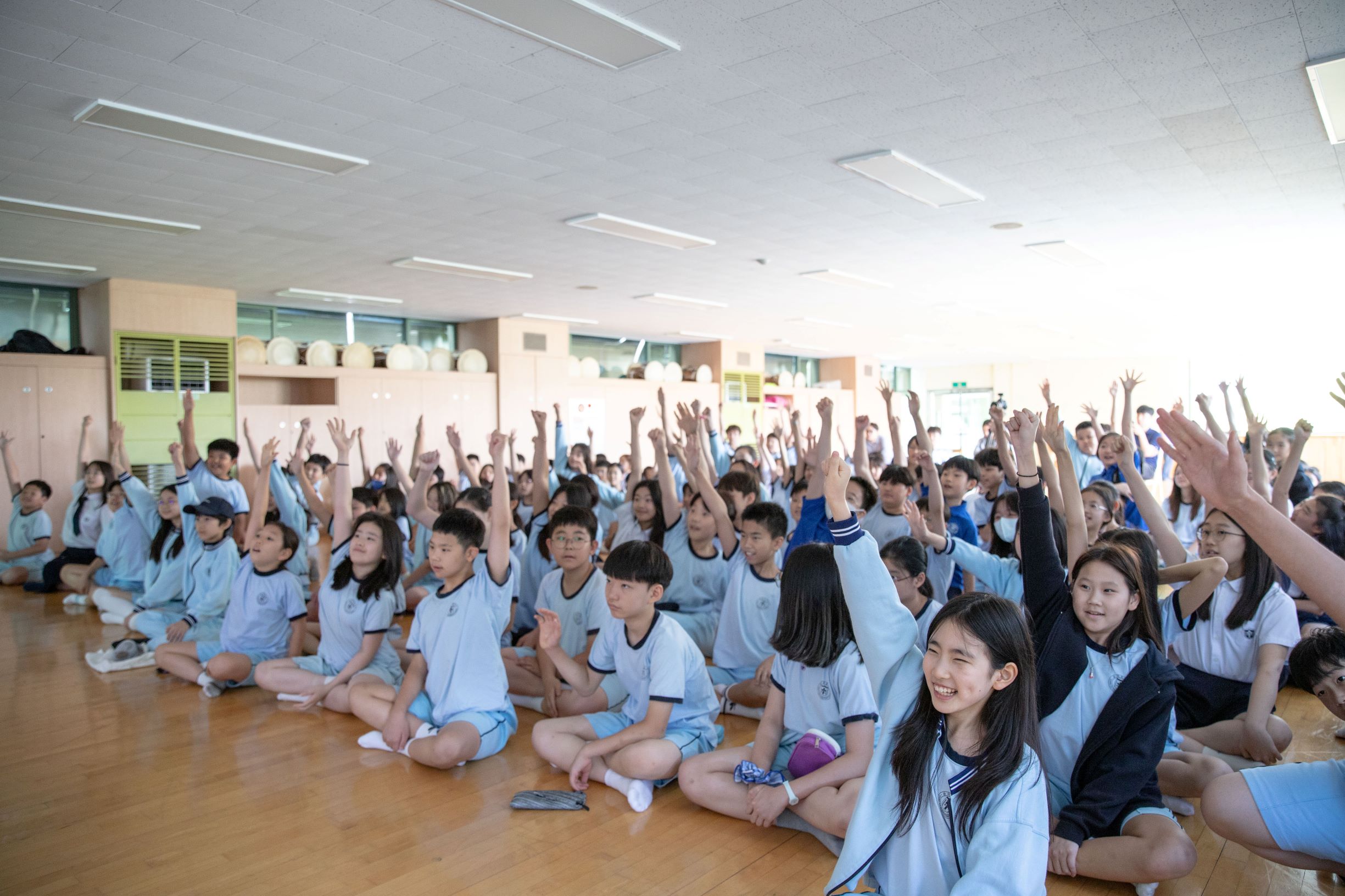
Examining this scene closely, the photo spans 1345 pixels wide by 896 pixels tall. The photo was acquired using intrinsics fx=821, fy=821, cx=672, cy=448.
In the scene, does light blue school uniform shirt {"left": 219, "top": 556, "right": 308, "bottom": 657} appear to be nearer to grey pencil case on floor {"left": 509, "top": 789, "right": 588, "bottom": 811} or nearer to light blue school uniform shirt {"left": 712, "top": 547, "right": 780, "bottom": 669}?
grey pencil case on floor {"left": 509, "top": 789, "right": 588, "bottom": 811}

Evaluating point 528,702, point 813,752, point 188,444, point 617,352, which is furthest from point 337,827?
point 617,352

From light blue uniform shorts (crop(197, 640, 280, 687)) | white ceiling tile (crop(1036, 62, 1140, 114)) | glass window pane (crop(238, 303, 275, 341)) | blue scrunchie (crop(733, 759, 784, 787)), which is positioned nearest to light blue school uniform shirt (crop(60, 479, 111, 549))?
light blue uniform shorts (crop(197, 640, 280, 687))

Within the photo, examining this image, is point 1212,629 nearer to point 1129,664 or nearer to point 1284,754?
point 1284,754

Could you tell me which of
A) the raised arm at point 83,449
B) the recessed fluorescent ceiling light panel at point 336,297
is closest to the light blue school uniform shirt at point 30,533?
the raised arm at point 83,449

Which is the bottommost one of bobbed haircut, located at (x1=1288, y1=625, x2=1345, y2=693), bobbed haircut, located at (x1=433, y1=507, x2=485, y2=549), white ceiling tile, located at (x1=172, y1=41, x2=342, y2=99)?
bobbed haircut, located at (x1=1288, y1=625, x2=1345, y2=693)

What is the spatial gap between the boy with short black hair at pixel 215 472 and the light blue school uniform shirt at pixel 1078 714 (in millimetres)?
4899

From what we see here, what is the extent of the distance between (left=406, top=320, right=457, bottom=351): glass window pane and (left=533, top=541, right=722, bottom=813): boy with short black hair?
371 inches

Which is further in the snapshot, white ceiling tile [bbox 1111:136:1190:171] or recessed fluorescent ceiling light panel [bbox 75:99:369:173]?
white ceiling tile [bbox 1111:136:1190:171]

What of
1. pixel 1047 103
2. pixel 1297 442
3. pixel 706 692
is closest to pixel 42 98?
pixel 706 692

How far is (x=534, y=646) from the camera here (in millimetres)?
4273

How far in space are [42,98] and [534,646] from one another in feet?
11.8

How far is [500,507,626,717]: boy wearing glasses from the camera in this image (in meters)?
3.64

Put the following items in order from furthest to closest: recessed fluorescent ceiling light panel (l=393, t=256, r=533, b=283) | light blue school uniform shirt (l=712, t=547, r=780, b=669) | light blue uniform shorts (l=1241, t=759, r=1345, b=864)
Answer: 1. recessed fluorescent ceiling light panel (l=393, t=256, r=533, b=283)
2. light blue school uniform shirt (l=712, t=547, r=780, b=669)
3. light blue uniform shorts (l=1241, t=759, r=1345, b=864)

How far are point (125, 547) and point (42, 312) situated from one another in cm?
431
